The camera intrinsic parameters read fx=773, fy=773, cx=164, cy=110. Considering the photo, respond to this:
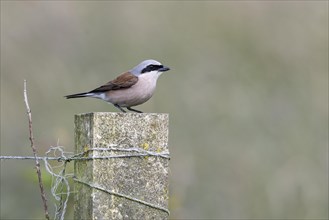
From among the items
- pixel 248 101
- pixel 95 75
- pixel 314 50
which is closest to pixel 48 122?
pixel 95 75

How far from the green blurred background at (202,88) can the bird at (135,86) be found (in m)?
1.06

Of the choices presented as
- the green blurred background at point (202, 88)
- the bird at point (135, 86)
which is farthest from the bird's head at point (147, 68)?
the green blurred background at point (202, 88)

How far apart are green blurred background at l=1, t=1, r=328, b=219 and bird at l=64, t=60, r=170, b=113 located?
3.48 feet

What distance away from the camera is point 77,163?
3.30 m

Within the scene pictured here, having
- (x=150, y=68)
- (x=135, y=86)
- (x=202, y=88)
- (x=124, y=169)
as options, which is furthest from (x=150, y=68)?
(x=202, y=88)

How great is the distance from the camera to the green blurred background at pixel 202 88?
704 cm

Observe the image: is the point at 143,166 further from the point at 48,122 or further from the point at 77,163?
the point at 48,122

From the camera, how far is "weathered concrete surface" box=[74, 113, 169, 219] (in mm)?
3100

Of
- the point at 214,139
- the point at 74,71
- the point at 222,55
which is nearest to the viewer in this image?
the point at 214,139

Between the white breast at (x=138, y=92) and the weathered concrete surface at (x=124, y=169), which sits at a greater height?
the white breast at (x=138, y=92)

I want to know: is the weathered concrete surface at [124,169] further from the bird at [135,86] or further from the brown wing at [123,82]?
the brown wing at [123,82]

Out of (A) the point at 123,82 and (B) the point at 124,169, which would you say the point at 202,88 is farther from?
(B) the point at 124,169

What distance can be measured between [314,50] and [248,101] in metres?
2.07

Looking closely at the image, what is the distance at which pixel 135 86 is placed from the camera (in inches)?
204
